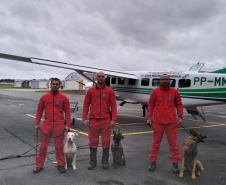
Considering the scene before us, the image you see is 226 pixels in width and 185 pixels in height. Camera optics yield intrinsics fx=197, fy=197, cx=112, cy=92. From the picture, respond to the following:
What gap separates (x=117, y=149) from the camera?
4750mm

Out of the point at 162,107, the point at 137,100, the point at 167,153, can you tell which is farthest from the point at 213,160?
the point at 137,100

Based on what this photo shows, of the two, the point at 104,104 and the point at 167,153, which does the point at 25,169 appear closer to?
the point at 104,104

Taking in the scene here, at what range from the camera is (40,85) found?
97.2 metres

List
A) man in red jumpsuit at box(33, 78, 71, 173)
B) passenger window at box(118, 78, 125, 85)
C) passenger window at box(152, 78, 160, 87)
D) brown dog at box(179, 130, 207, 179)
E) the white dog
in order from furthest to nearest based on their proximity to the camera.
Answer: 1. passenger window at box(118, 78, 125, 85)
2. passenger window at box(152, 78, 160, 87)
3. the white dog
4. man in red jumpsuit at box(33, 78, 71, 173)
5. brown dog at box(179, 130, 207, 179)

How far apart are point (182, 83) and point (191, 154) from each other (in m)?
6.07

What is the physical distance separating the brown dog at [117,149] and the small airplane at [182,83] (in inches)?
239

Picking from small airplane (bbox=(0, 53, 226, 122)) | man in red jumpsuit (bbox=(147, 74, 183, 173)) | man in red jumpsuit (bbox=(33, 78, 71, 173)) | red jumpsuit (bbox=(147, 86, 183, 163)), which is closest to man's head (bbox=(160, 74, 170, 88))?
man in red jumpsuit (bbox=(147, 74, 183, 173))

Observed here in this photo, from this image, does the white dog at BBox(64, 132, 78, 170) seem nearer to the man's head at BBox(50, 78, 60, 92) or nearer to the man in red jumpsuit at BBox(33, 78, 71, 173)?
the man in red jumpsuit at BBox(33, 78, 71, 173)

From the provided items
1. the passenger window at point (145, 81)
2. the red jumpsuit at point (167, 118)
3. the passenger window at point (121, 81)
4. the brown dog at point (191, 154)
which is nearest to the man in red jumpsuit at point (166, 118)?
the red jumpsuit at point (167, 118)

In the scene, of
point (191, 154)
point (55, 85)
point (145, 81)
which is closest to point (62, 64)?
point (145, 81)

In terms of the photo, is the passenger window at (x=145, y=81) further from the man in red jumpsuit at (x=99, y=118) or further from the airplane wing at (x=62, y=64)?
the man in red jumpsuit at (x=99, y=118)

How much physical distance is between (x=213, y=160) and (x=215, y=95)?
4640 millimetres

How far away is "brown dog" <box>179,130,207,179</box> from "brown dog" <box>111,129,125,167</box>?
4.66ft

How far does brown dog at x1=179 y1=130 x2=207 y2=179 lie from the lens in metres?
4.28
